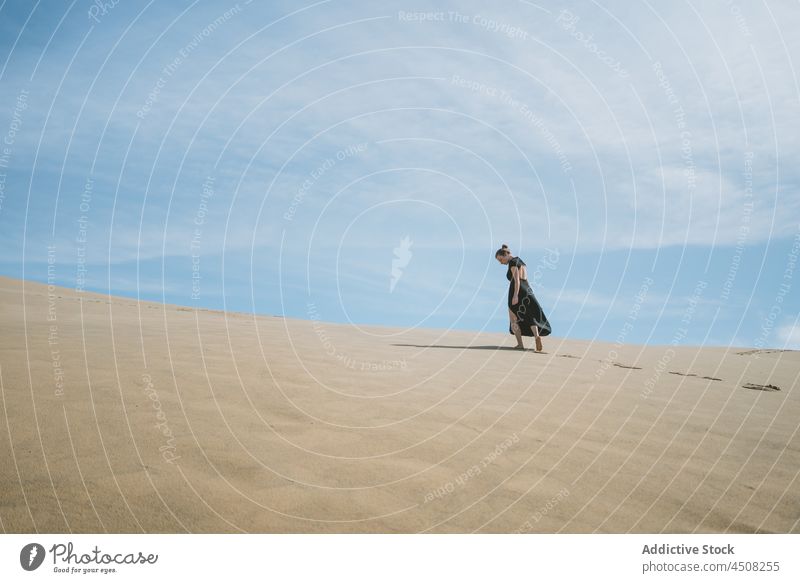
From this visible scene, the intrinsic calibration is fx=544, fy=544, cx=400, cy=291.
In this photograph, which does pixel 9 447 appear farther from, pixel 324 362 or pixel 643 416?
pixel 643 416

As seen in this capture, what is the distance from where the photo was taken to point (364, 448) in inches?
170

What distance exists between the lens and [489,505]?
349 centimetres

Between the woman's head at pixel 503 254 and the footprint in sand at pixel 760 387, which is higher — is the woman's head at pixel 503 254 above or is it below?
above

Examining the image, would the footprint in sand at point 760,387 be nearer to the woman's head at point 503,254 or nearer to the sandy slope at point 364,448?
the sandy slope at point 364,448

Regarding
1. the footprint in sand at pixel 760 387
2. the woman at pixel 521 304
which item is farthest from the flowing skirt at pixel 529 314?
the footprint in sand at pixel 760 387

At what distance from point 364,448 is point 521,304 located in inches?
355

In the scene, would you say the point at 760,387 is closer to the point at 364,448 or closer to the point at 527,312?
the point at 527,312

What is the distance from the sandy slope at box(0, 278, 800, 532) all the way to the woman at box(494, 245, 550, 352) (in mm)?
4885

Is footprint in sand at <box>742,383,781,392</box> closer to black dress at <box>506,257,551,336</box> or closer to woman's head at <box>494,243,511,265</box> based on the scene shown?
black dress at <box>506,257,551,336</box>

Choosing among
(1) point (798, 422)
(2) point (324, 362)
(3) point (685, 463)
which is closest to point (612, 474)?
(3) point (685, 463)

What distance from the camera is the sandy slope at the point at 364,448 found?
130 inches

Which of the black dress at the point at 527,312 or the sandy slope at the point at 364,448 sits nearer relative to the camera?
the sandy slope at the point at 364,448
